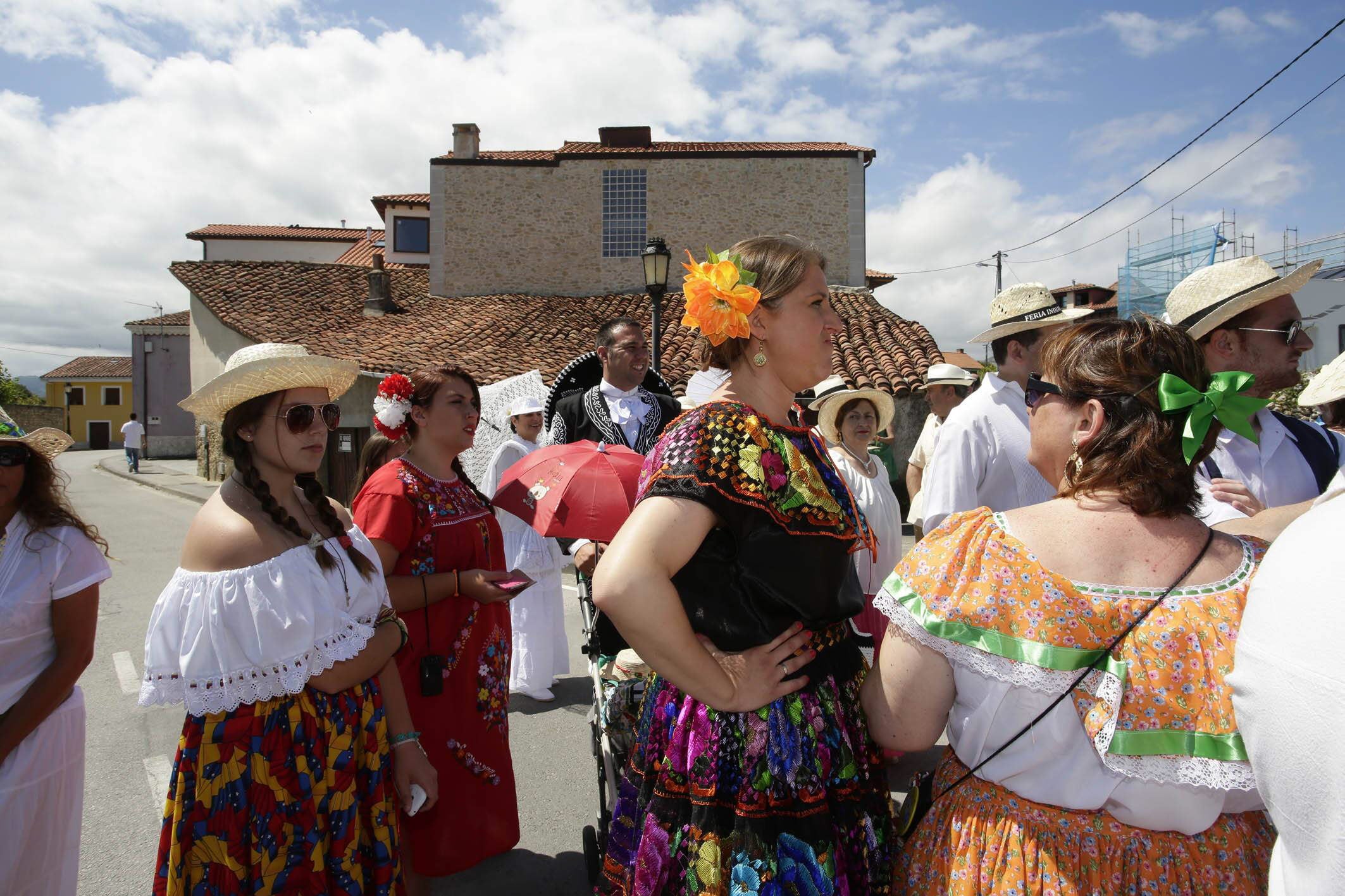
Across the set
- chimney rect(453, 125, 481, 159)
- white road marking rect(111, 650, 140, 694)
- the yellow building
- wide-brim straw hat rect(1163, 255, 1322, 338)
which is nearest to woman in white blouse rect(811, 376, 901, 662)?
wide-brim straw hat rect(1163, 255, 1322, 338)

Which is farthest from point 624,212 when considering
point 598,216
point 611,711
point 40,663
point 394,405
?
point 40,663

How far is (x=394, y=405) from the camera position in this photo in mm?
3115

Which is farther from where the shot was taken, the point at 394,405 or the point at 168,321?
the point at 168,321

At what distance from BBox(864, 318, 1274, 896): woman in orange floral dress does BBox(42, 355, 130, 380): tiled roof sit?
73.8m

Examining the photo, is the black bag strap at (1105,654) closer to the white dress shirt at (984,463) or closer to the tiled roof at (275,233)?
the white dress shirt at (984,463)

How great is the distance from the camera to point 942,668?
1488mm

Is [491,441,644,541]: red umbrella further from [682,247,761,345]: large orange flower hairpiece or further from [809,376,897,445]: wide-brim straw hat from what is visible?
[809,376,897,445]: wide-brim straw hat

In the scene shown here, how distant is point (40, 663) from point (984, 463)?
358 centimetres

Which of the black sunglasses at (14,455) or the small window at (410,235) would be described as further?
the small window at (410,235)

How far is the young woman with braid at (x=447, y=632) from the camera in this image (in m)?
2.73

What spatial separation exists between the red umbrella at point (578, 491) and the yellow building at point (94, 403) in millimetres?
69828

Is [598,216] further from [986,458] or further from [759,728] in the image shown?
[759,728]

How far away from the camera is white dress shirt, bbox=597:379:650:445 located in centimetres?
469

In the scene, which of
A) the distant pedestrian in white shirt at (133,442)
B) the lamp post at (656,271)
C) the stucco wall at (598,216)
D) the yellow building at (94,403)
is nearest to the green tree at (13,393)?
the yellow building at (94,403)
